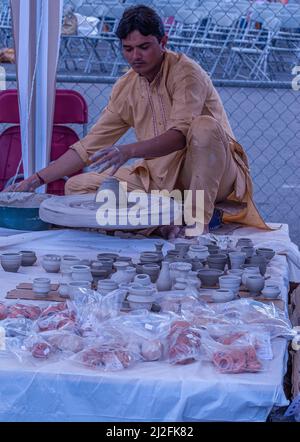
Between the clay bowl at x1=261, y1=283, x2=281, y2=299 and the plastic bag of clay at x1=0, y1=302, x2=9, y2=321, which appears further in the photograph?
the clay bowl at x1=261, y1=283, x2=281, y2=299

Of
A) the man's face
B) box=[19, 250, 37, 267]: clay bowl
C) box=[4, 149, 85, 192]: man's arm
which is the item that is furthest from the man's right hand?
box=[19, 250, 37, 267]: clay bowl

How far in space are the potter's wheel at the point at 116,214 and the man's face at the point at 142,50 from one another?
0.58m

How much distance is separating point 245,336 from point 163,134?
5.50ft

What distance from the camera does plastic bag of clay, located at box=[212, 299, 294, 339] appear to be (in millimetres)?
2238

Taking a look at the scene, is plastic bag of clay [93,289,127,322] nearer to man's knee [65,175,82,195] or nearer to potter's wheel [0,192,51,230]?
potter's wheel [0,192,51,230]

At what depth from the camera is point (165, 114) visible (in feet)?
12.6

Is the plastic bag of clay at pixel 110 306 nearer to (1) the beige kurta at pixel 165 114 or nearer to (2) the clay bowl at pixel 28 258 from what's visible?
(2) the clay bowl at pixel 28 258

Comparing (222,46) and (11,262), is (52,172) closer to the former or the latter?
(11,262)

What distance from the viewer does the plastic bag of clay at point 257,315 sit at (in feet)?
7.34

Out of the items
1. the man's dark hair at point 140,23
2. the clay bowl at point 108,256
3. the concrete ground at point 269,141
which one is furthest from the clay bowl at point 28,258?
the concrete ground at point 269,141

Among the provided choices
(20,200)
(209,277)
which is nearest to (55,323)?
(209,277)

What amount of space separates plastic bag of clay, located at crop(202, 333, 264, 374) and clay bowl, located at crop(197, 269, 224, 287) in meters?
0.70
